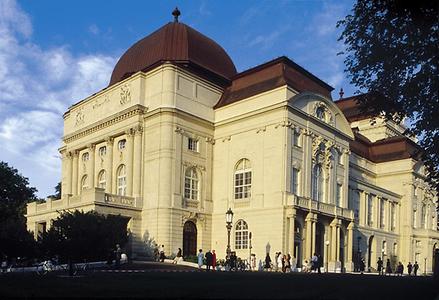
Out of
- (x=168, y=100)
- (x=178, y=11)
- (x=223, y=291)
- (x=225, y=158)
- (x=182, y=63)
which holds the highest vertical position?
(x=178, y=11)

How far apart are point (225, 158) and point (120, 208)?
36.0 ft

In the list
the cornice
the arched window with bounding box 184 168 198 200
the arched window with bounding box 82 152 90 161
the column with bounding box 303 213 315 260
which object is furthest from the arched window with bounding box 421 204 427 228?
the arched window with bounding box 82 152 90 161

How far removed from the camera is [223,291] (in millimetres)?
16531

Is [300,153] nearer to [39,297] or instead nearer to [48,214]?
[48,214]

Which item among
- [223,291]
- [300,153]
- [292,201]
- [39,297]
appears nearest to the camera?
[39,297]

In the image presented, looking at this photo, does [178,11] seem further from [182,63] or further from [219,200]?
[219,200]

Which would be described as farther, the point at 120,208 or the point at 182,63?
the point at 182,63

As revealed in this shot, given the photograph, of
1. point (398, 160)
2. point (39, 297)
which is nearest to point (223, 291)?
point (39, 297)

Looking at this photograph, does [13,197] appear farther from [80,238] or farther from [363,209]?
[80,238]

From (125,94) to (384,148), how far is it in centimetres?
3775

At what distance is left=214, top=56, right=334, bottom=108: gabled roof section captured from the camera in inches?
2005

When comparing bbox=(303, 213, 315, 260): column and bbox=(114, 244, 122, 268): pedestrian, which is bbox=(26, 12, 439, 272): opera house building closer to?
bbox=(303, 213, 315, 260): column

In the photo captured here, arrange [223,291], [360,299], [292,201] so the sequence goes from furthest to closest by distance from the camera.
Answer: [292,201] → [223,291] → [360,299]

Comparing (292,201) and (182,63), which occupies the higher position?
(182,63)
